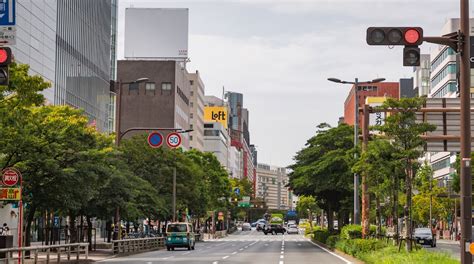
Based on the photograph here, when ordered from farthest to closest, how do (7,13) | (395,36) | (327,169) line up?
(327,169), (7,13), (395,36)

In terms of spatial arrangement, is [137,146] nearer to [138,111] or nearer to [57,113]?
[57,113]

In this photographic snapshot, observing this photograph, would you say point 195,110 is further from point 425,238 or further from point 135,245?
point 135,245

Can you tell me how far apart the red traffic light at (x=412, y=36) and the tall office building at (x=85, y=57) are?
2858 inches

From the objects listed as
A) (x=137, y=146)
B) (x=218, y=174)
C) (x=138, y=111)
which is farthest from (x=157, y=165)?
(x=138, y=111)

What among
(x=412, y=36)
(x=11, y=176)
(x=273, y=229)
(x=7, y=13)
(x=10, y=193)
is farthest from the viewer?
(x=273, y=229)

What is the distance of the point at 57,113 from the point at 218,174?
67743mm

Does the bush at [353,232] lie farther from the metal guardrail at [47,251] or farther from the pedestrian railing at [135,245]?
the metal guardrail at [47,251]

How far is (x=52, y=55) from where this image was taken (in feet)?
277

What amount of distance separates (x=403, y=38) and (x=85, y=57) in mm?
86062

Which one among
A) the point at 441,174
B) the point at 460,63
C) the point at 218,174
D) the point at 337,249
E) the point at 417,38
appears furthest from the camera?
the point at 441,174

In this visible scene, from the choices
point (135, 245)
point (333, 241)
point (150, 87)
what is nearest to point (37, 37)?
point (135, 245)

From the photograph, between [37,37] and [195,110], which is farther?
[195,110]

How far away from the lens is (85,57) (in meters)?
99.2

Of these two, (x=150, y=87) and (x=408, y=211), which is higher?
(x=150, y=87)
